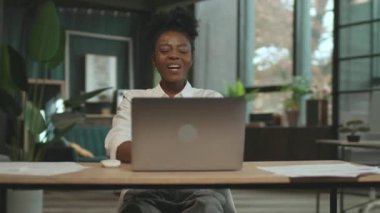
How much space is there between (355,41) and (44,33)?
12.2ft

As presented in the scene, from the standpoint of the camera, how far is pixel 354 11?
5551 mm

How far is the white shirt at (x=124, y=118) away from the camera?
1658 mm

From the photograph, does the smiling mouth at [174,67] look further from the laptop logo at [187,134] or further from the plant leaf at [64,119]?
the plant leaf at [64,119]

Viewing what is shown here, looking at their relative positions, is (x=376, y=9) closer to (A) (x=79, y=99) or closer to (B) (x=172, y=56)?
(A) (x=79, y=99)

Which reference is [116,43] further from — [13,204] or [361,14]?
[13,204]

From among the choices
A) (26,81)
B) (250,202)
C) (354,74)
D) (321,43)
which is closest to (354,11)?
(354,74)

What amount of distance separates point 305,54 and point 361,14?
1354mm

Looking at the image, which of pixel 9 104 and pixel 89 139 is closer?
pixel 9 104

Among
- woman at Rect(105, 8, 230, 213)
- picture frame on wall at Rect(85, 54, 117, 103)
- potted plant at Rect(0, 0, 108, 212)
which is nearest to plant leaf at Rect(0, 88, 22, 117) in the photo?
potted plant at Rect(0, 0, 108, 212)

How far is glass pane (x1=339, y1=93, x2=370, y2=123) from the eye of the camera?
17.7 feet

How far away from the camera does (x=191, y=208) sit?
55.0 inches

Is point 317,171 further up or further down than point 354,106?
further down

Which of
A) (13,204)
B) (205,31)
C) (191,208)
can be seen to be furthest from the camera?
(205,31)

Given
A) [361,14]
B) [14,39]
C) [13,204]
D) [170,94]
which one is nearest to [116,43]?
[14,39]
